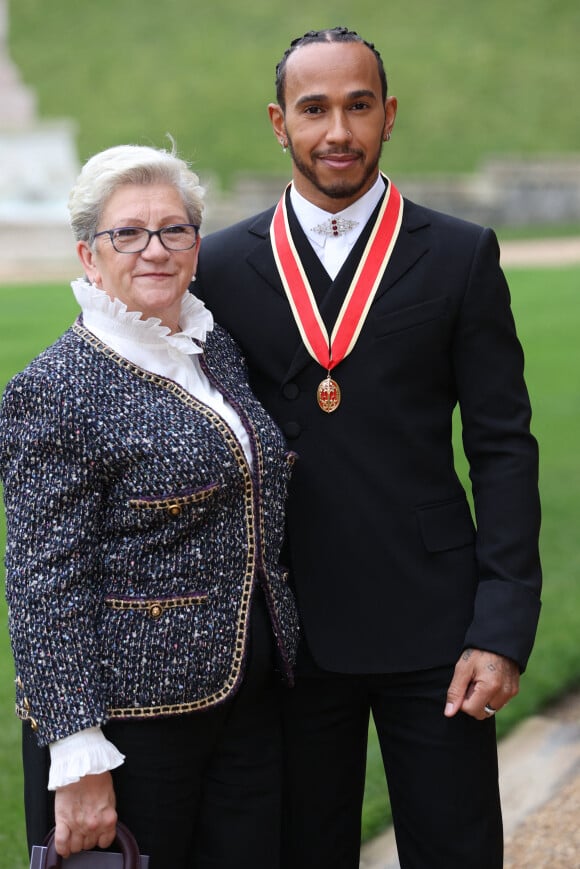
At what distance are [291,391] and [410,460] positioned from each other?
0.29 meters

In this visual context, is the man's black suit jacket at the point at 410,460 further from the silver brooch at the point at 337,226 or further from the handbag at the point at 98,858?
the handbag at the point at 98,858

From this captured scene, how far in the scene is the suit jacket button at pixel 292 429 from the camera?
8.71 ft

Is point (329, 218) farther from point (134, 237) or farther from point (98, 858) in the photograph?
point (98, 858)

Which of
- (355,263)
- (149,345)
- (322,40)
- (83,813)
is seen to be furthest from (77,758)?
(322,40)

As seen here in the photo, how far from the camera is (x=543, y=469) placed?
8336 mm

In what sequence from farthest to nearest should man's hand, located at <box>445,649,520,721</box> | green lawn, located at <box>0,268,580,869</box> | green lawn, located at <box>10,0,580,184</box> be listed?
green lawn, located at <box>10,0,580,184</box> < green lawn, located at <box>0,268,580,869</box> < man's hand, located at <box>445,649,520,721</box>

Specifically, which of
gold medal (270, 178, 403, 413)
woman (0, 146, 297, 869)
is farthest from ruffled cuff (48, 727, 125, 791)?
gold medal (270, 178, 403, 413)

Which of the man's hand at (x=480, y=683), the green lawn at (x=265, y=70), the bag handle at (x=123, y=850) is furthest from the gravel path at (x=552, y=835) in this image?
the green lawn at (x=265, y=70)

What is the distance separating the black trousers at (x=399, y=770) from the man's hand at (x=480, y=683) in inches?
2.1

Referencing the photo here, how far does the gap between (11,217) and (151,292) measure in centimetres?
2208

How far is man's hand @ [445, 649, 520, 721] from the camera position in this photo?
2.54 m

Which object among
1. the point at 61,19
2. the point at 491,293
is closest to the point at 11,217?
the point at 61,19

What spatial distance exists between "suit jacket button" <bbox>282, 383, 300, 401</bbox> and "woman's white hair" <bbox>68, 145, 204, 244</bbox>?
1.36ft

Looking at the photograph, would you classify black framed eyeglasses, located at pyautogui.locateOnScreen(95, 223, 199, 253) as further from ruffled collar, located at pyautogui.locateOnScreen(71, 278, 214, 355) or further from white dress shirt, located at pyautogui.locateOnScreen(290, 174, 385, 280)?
white dress shirt, located at pyautogui.locateOnScreen(290, 174, 385, 280)
